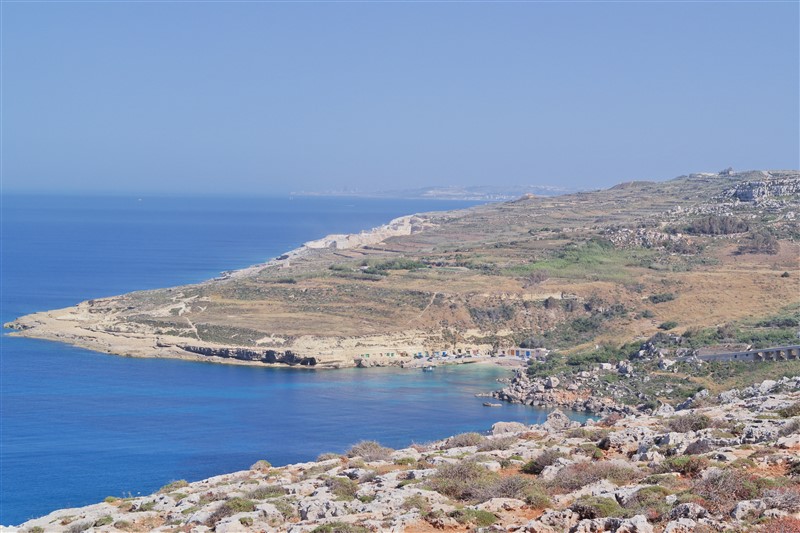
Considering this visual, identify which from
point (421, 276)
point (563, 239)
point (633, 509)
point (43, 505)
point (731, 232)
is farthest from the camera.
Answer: point (563, 239)

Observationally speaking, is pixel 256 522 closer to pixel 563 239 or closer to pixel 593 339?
pixel 593 339

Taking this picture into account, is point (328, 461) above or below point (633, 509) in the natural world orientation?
below

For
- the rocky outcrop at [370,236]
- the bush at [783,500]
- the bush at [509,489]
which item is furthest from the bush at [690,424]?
the rocky outcrop at [370,236]

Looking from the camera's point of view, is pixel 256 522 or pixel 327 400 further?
pixel 327 400

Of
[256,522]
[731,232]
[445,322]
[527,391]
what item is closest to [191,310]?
[445,322]

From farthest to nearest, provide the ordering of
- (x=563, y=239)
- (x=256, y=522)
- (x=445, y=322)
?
(x=563, y=239) → (x=445, y=322) → (x=256, y=522)

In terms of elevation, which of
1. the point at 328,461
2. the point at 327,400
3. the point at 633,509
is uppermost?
the point at 633,509

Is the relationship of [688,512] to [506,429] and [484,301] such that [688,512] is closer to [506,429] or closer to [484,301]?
[506,429]
